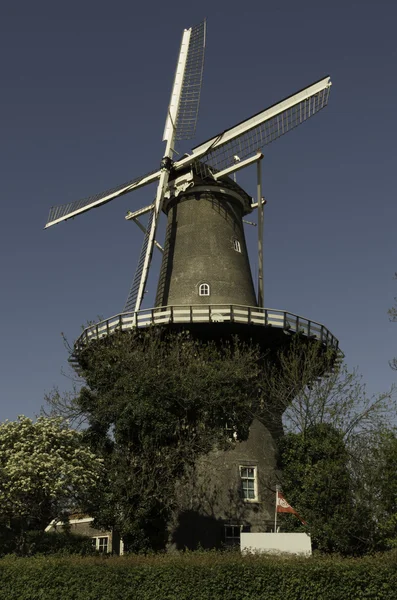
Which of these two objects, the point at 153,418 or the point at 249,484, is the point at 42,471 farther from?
the point at 249,484

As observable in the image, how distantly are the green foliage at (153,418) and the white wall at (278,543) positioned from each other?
4555 millimetres

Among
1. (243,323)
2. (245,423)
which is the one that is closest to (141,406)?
(245,423)

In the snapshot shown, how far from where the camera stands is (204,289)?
1086 inches

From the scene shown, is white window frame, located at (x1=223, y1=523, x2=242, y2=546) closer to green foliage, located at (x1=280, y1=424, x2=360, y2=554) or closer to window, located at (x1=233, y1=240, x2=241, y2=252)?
green foliage, located at (x1=280, y1=424, x2=360, y2=554)

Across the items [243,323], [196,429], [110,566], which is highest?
[243,323]

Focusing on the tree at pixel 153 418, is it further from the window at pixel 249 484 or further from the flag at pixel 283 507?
the window at pixel 249 484

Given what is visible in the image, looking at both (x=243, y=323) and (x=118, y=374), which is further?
(x=243, y=323)

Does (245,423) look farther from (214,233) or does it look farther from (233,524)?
(214,233)

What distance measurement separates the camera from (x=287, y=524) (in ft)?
73.2

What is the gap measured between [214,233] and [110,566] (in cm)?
1732

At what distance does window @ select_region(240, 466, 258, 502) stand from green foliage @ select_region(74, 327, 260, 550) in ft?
8.94

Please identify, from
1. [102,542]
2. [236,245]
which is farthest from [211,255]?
[102,542]

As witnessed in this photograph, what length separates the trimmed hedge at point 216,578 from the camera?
1258 centimetres

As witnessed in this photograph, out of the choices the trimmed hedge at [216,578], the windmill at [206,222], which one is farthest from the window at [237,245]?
the trimmed hedge at [216,578]
